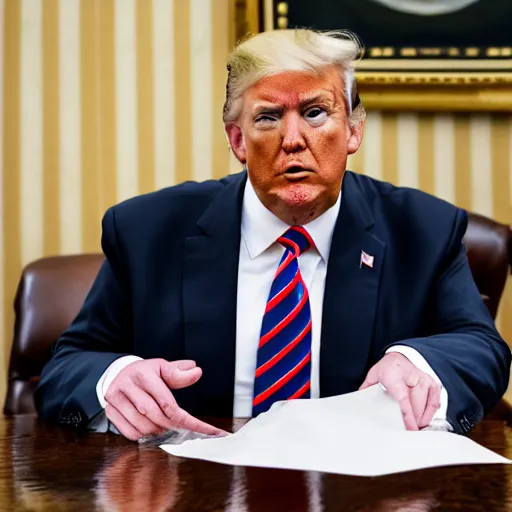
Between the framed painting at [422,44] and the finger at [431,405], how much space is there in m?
1.68

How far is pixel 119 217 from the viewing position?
1859 millimetres

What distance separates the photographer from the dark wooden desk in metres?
0.80

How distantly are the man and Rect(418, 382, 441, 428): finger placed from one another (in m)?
0.23

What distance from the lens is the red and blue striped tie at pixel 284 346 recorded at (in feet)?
5.22

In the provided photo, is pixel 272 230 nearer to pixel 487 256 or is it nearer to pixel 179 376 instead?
pixel 179 376

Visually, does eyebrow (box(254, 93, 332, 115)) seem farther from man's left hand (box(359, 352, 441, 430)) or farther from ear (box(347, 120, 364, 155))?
man's left hand (box(359, 352, 441, 430))

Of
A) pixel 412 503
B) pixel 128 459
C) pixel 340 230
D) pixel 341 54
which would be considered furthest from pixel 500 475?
pixel 341 54

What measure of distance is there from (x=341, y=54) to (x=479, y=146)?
1.29 meters

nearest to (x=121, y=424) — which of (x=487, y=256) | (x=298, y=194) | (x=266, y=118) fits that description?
(x=298, y=194)

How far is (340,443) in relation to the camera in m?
1.01

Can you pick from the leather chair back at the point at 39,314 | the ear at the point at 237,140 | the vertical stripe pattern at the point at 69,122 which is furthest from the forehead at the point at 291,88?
the vertical stripe pattern at the point at 69,122

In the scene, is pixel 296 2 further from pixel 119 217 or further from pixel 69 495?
pixel 69 495

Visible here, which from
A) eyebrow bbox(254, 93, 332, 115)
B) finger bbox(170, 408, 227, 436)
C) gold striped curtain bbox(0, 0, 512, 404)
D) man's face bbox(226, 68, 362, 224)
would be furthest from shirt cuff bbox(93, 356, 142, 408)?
gold striped curtain bbox(0, 0, 512, 404)

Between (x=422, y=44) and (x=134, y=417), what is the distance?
192 cm
